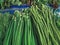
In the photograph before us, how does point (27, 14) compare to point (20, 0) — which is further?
point (20, 0)

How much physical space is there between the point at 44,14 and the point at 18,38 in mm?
283

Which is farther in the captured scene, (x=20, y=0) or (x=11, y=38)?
(x=20, y=0)

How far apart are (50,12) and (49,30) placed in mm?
160

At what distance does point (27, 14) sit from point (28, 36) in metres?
0.17

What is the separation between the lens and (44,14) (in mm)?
1601

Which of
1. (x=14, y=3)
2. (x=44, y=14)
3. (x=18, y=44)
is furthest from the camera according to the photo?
(x=14, y=3)

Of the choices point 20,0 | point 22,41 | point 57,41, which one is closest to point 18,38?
point 22,41

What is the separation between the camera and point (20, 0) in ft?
5.78

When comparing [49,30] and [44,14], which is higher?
[44,14]

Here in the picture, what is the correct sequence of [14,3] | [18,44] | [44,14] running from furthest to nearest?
[14,3] < [44,14] < [18,44]

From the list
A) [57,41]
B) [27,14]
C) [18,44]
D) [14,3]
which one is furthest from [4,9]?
[57,41]

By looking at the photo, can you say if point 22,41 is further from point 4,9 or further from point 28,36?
point 4,9

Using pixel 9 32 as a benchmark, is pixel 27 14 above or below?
above

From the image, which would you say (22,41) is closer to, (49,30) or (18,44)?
(18,44)
